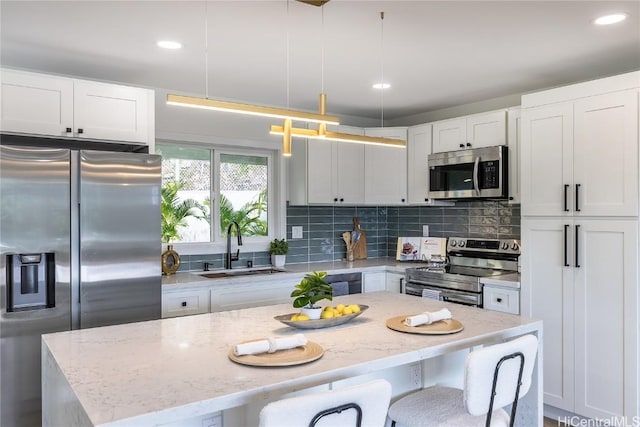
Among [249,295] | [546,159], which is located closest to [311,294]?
[249,295]

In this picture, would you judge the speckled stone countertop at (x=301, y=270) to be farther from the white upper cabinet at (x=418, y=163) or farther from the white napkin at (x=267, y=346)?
the white napkin at (x=267, y=346)

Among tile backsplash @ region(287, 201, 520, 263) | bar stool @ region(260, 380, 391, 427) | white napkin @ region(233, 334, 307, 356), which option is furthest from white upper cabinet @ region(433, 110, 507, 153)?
bar stool @ region(260, 380, 391, 427)

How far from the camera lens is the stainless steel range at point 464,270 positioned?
377 centimetres

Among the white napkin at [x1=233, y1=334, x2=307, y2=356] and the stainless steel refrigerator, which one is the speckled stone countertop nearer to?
the stainless steel refrigerator

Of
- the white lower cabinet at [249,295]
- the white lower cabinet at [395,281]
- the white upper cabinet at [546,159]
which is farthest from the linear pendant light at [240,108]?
the white lower cabinet at [395,281]

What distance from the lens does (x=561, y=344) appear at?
3.22 m

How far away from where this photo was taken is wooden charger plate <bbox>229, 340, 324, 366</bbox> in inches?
65.1

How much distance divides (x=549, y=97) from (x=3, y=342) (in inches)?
143

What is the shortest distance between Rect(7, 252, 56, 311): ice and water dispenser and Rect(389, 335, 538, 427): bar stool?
205 cm

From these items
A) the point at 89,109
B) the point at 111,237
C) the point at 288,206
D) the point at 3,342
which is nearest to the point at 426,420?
the point at 111,237

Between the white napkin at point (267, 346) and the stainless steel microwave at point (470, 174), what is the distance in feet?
8.50

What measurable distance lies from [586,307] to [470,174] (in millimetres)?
1420

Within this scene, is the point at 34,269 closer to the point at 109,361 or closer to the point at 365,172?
the point at 109,361

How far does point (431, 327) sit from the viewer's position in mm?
2154
